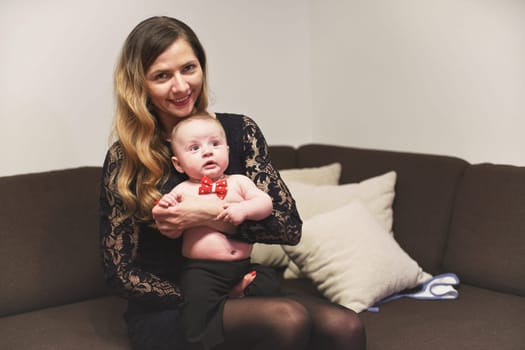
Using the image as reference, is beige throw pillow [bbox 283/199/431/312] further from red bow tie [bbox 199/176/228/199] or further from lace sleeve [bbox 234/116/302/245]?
red bow tie [bbox 199/176/228/199]

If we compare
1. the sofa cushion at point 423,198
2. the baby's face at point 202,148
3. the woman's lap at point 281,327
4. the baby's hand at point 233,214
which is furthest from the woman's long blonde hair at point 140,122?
the sofa cushion at point 423,198

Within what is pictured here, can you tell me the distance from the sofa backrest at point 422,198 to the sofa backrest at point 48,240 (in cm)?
111

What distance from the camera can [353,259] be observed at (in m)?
2.39

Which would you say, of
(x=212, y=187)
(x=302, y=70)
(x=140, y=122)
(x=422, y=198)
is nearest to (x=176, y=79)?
(x=140, y=122)

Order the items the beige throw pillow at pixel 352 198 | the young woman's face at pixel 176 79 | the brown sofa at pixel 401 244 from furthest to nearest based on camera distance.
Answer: the beige throw pillow at pixel 352 198 < the brown sofa at pixel 401 244 < the young woman's face at pixel 176 79

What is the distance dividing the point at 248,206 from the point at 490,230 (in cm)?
92

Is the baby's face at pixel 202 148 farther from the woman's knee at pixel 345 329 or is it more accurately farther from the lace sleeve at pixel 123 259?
the woman's knee at pixel 345 329

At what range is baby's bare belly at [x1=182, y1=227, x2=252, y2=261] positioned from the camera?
1.99 meters

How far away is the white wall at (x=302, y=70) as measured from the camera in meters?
2.66

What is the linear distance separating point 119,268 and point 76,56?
1122 millimetres

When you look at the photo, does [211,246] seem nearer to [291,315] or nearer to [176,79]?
[291,315]

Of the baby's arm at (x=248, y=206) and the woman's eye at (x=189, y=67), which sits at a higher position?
the woman's eye at (x=189, y=67)

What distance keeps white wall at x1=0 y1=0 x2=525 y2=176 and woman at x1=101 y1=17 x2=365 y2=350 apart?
78 centimetres

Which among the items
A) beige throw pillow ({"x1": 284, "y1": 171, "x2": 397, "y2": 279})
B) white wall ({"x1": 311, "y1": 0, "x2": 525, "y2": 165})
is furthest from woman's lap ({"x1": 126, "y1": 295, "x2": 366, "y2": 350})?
white wall ({"x1": 311, "y1": 0, "x2": 525, "y2": 165})
